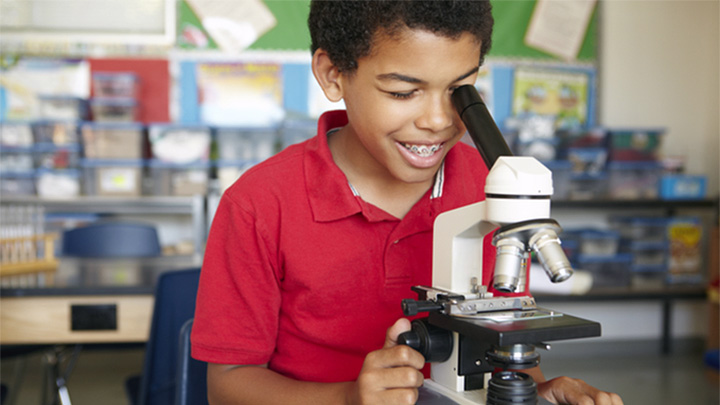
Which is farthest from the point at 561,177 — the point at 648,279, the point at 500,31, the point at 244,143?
the point at 244,143

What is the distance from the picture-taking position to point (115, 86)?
3387mm

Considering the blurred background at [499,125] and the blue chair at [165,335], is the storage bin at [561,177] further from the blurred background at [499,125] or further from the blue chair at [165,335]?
the blue chair at [165,335]

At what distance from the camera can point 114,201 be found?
10.8 feet

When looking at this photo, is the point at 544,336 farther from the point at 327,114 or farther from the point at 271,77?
the point at 271,77

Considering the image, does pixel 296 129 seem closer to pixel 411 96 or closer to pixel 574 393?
pixel 411 96

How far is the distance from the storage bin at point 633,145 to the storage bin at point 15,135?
10.2 feet

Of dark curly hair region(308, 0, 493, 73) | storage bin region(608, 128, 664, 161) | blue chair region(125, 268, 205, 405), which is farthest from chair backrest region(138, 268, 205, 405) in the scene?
storage bin region(608, 128, 664, 161)

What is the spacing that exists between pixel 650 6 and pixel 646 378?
2.13 meters

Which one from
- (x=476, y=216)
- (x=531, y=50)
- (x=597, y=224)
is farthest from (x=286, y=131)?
(x=476, y=216)

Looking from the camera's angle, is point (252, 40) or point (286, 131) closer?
point (286, 131)

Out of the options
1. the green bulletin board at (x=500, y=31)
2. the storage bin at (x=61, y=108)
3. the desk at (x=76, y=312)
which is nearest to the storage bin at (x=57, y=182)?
the storage bin at (x=61, y=108)

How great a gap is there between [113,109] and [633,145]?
9.23 feet

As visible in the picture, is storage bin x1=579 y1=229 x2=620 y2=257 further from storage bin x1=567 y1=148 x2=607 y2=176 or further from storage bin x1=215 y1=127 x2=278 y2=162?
storage bin x1=215 y1=127 x2=278 y2=162

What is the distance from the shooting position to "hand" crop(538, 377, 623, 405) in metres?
0.74
